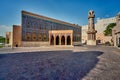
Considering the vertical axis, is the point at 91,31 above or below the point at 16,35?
above

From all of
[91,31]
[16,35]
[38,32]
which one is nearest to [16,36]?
[16,35]

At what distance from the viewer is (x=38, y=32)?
30.5m

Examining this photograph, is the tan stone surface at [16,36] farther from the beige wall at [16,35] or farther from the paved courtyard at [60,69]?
the paved courtyard at [60,69]

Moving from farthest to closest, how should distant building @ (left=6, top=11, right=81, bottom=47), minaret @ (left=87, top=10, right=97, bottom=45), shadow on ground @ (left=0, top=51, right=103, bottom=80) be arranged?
1. minaret @ (left=87, top=10, right=97, bottom=45)
2. distant building @ (left=6, top=11, right=81, bottom=47)
3. shadow on ground @ (left=0, top=51, right=103, bottom=80)

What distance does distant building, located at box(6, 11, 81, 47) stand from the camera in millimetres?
27203

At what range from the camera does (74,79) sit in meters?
4.04

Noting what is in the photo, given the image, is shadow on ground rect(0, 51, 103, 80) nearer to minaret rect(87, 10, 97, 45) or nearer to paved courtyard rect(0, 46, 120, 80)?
paved courtyard rect(0, 46, 120, 80)

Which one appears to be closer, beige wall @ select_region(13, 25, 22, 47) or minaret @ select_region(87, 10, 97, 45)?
beige wall @ select_region(13, 25, 22, 47)

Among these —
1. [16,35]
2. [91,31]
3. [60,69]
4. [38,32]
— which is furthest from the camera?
[91,31]

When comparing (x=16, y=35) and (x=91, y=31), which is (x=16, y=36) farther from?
(x=91, y=31)

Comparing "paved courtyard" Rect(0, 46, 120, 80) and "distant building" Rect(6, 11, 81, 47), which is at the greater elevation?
"distant building" Rect(6, 11, 81, 47)

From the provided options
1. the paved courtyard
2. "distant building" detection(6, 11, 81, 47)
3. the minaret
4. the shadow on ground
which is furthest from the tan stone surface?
the minaret

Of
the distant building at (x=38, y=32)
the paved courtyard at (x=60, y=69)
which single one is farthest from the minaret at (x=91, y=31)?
the paved courtyard at (x=60, y=69)

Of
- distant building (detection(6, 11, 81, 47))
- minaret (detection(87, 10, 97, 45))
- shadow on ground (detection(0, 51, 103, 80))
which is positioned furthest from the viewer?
Answer: minaret (detection(87, 10, 97, 45))
